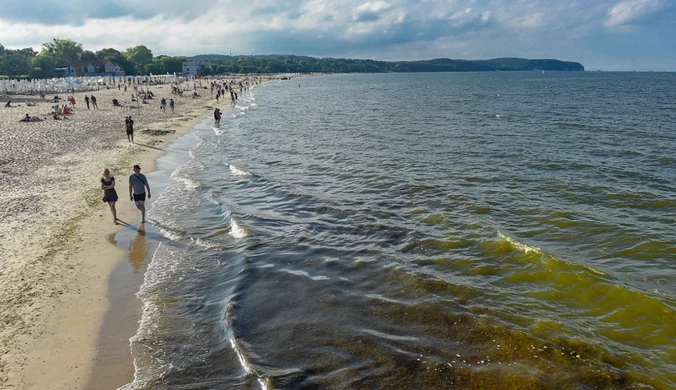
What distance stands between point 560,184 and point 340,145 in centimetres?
1555

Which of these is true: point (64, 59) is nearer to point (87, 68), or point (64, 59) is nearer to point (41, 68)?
point (87, 68)

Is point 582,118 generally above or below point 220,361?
above

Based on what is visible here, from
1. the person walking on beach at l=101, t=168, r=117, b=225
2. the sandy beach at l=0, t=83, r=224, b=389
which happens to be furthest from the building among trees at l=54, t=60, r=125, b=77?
the person walking on beach at l=101, t=168, r=117, b=225

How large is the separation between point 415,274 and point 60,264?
9353mm

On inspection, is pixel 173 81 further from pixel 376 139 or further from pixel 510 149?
pixel 510 149

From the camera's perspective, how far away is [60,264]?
38.9 ft

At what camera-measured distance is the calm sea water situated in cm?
797

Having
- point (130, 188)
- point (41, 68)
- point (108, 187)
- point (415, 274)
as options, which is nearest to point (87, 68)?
point (41, 68)

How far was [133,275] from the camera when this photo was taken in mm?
11734

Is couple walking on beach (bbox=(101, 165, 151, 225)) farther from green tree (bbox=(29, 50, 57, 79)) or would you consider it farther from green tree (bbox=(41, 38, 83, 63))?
green tree (bbox=(41, 38, 83, 63))

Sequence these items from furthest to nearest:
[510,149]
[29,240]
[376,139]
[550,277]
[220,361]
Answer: [376,139] < [510,149] < [29,240] < [550,277] < [220,361]

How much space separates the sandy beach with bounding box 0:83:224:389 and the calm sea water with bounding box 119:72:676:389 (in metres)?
0.81

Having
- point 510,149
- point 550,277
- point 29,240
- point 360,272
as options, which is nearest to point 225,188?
point 29,240

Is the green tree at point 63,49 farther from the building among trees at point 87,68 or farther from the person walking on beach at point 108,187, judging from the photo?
the person walking on beach at point 108,187
